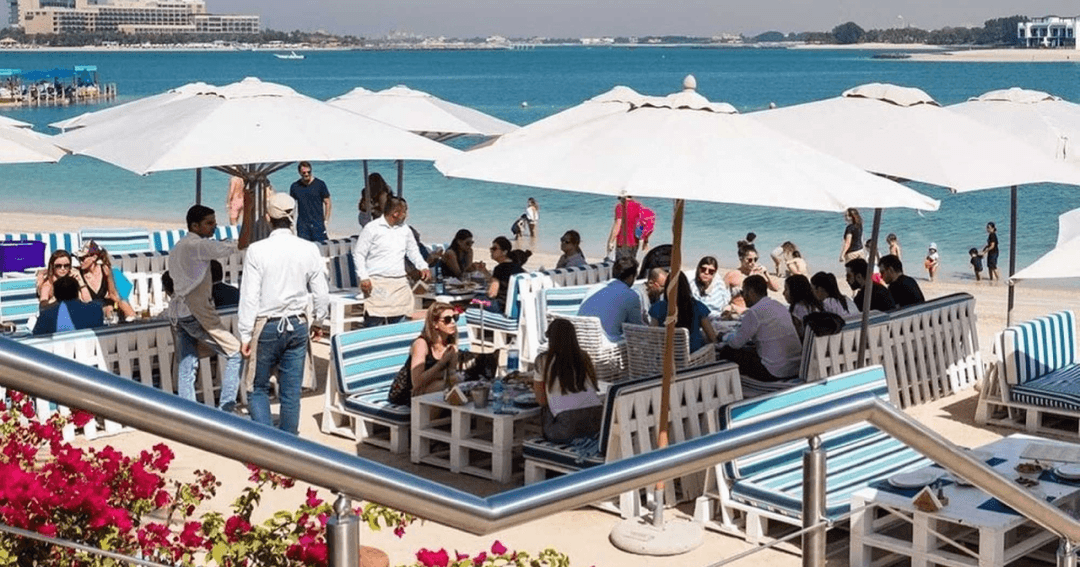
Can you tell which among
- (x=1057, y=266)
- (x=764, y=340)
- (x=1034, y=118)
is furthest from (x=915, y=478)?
(x=1034, y=118)

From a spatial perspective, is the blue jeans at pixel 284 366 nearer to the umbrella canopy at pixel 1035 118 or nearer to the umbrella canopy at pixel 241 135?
the umbrella canopy at pixel 241 135

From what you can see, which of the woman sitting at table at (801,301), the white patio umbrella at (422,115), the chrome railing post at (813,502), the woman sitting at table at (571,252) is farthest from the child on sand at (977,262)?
the chrome railing post at (813,502)

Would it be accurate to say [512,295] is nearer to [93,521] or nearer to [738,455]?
[93,521]

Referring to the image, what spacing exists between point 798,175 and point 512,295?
5331mm

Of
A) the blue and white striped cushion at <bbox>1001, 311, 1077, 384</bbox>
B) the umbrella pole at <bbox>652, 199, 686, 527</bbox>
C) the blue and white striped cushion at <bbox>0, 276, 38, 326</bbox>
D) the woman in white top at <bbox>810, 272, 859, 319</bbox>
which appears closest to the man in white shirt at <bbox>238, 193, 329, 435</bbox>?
the umbrella pole at <bbox>652, 199, 686, 527</bbox>

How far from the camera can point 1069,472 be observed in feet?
21.9

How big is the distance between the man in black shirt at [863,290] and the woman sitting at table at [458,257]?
11.5 ft

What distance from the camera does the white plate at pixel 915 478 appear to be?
6.43m

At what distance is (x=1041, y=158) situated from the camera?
9.44 meters

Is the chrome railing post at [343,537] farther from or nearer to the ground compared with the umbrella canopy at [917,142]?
nearer to the ground

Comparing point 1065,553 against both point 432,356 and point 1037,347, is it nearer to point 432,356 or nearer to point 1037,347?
point 432,356

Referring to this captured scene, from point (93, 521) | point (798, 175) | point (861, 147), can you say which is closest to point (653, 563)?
point (798, 175)

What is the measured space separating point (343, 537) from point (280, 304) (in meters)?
6.21

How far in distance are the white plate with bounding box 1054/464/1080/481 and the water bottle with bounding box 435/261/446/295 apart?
6354 millimetres
